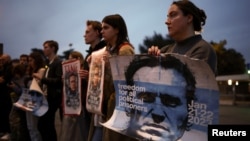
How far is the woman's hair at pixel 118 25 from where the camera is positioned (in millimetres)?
3729

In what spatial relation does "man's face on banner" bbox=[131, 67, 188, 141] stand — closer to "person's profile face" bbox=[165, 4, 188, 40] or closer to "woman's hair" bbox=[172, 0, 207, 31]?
"person's profile face" bbox=[165, 4, 188, 40]

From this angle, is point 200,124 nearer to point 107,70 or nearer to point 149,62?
point 149,62

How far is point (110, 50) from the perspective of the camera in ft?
12.0

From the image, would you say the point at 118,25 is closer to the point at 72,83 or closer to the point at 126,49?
the point at 126,49


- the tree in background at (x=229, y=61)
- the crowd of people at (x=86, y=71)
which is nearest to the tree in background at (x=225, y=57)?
the tree in background at (x=229, y=61)

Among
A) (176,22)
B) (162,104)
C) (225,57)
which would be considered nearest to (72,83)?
(176,22)

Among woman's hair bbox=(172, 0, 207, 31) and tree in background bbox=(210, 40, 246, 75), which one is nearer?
woman's hair bbox=(172, 0, 207, 31)

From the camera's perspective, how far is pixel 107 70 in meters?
3.46

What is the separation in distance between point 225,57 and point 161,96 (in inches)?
2291

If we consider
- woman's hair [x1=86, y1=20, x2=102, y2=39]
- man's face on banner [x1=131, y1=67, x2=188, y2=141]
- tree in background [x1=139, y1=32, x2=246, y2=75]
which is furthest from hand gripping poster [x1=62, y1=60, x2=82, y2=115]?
tree in background [x1=139, y1=32, x2=246, y2=75]

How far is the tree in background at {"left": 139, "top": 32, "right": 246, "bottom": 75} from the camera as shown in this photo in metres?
57.1

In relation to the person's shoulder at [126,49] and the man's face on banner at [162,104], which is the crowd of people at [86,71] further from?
the man's face on banner at [162,104]

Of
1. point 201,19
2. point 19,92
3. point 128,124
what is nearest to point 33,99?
point 19,92

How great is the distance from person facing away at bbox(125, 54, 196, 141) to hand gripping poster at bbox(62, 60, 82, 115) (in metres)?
1.50
